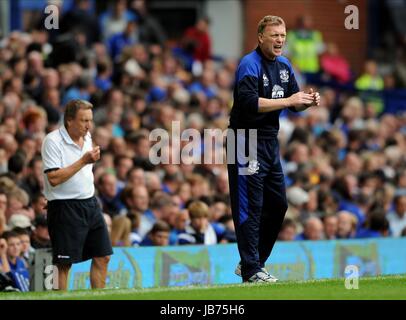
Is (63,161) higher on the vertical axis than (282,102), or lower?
lower

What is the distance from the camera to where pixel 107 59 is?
21.5 meters

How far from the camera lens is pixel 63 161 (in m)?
11.8

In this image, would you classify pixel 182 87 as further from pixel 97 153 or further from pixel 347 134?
pixel 97 153

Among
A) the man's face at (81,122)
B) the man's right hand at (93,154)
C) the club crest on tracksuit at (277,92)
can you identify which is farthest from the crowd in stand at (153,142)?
the club crest on tracksuit at (277,92)

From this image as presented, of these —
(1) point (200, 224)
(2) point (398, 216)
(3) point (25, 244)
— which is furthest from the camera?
(2) point (398, 216)

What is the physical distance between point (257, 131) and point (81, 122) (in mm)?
1621

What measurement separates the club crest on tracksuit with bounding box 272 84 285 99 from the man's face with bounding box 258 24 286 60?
0.28 metres

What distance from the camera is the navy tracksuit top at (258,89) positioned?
37.1 feet

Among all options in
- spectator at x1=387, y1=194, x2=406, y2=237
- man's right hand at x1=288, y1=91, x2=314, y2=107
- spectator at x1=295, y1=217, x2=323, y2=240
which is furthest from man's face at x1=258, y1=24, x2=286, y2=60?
spectator at x1=387, y1=194, x2=406, y2=237

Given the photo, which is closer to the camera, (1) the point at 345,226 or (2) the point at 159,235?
(2) the point at 159,235

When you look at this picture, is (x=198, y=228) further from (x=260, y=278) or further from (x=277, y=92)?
(x=277, y=92)

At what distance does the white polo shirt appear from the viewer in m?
11.8

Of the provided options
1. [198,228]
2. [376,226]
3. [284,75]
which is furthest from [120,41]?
[284,75]
